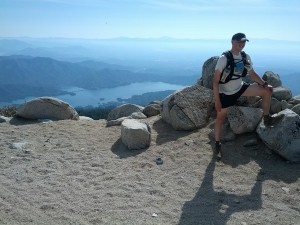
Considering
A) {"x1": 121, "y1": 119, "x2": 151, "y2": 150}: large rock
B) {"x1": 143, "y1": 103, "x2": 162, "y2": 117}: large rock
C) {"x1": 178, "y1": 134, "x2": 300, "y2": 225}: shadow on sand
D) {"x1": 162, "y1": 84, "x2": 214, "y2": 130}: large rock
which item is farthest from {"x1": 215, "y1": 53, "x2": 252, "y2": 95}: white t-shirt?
{"x1": 143, "y1": 103, "x2": 162, "y2": 117}: large rock

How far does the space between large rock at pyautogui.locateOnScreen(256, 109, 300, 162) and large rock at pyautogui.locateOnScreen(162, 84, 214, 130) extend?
2393 millimetres

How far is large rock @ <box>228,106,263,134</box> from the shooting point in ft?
33.6

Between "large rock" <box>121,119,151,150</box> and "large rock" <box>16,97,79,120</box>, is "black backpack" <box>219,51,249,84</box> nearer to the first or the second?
"large rock" <box>121,119,151,150</box>

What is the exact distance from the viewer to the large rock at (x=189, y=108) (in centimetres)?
1132

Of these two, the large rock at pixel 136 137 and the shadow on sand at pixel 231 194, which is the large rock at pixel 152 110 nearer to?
the large rock at pixel 136 137

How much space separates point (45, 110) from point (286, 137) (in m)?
9.63

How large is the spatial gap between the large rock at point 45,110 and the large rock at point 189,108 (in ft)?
15.6

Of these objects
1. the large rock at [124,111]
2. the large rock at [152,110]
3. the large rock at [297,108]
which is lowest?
the large rock at [124,111]

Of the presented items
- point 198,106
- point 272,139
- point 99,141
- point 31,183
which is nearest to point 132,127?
point 99,141

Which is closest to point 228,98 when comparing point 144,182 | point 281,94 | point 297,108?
point 144,182

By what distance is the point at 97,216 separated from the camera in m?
6.82

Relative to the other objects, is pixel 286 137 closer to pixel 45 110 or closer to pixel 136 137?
pixel 136 137

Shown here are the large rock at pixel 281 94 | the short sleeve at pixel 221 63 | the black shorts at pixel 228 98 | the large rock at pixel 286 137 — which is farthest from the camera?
the large rock at pixel 281 94

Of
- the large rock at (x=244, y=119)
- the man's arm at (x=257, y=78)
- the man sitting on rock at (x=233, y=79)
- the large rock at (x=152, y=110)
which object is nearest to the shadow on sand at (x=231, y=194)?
the large rock at (x=244, y=119)
